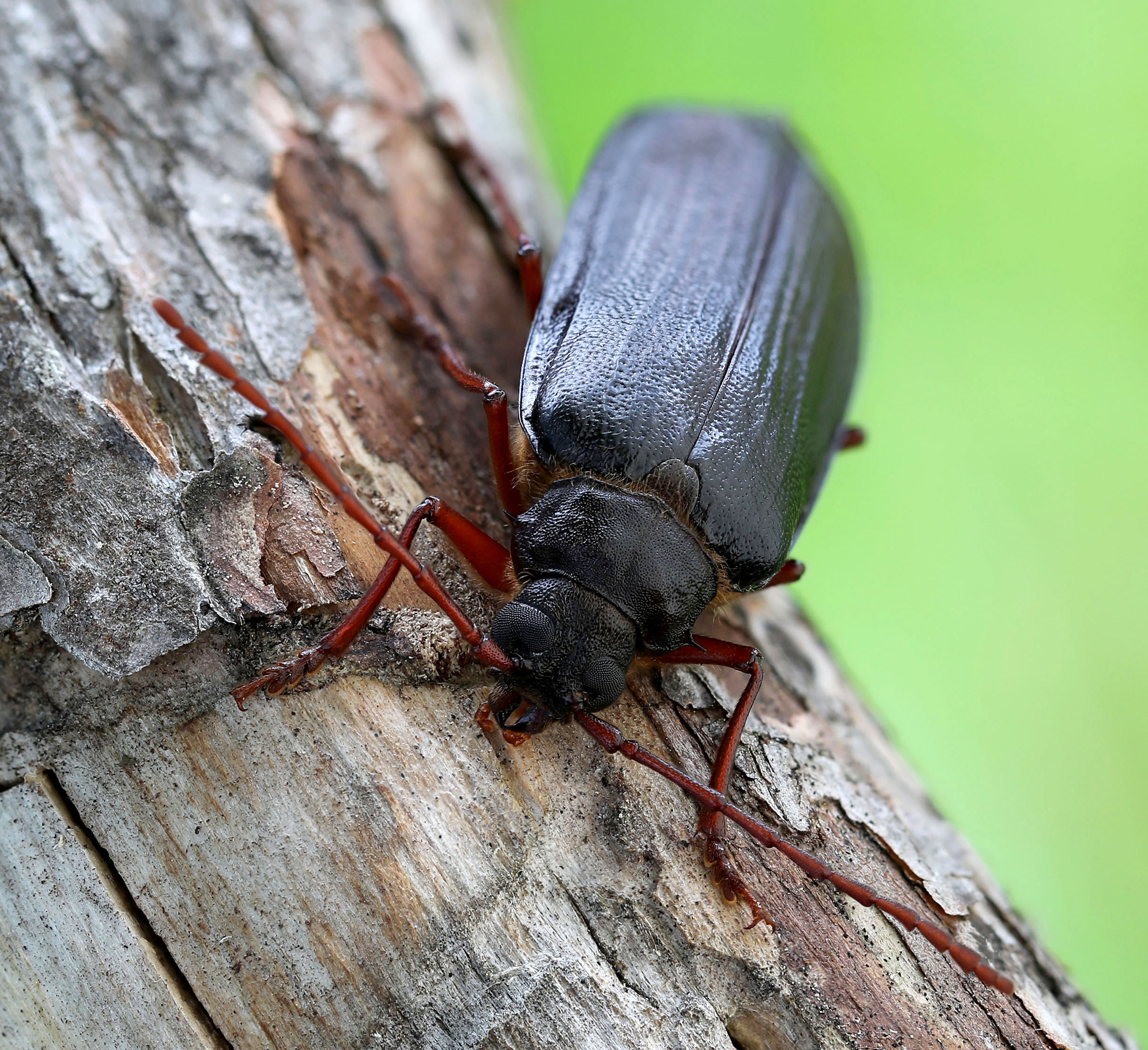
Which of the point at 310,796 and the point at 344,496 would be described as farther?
the point at 344,496

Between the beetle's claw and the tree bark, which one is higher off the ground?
the tree bark

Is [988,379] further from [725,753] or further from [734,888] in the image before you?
[734,888]

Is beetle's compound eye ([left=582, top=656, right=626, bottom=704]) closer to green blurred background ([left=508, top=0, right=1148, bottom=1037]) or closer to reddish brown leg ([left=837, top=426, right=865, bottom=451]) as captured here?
green blurred background ([left=508, top=0, right=1148, bottom=1037])

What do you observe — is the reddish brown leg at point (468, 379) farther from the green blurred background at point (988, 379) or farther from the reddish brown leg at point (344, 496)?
the green blurred background at point (988, 379)

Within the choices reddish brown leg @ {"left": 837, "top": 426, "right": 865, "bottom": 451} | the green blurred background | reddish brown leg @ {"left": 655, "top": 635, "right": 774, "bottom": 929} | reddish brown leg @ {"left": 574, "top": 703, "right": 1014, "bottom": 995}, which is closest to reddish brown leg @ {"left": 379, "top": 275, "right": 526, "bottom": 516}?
reddish brown leg @ {"left": 655, "top": 635, "right": 774, "bottom": 929}

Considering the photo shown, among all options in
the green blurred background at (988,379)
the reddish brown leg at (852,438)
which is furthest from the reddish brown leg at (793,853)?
the reddish brown leg at (852,438)

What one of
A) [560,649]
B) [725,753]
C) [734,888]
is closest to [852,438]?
[725,753]

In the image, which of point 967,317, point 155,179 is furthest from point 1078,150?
point 155,179
